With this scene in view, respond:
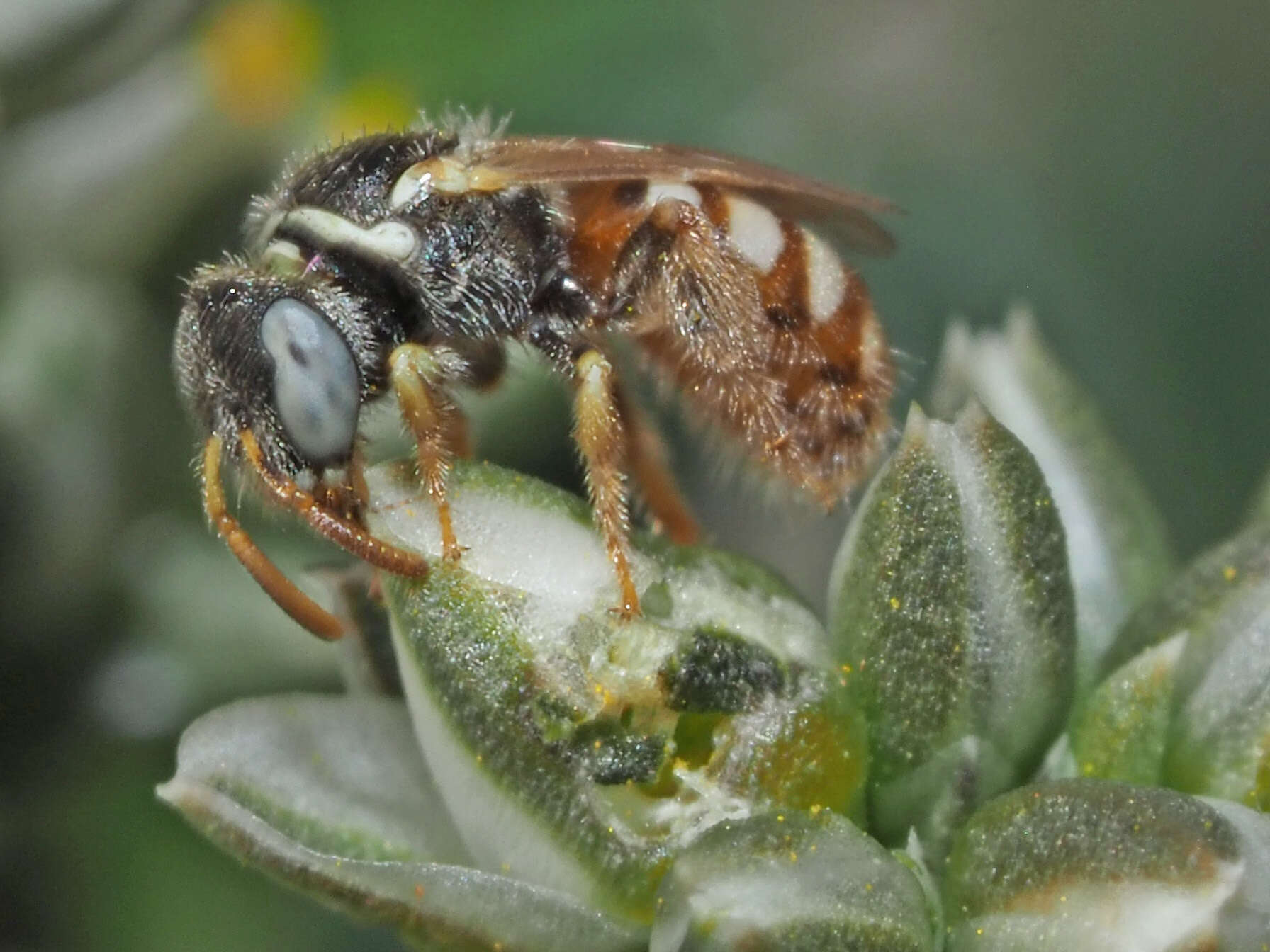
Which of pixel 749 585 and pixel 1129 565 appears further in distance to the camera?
pixel 1129 565

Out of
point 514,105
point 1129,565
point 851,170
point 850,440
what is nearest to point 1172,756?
point 1129,565

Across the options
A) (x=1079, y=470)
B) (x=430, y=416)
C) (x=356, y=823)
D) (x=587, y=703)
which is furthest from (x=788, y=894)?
(x=1079, y=470)

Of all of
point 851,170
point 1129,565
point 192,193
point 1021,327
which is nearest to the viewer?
point 1129,565

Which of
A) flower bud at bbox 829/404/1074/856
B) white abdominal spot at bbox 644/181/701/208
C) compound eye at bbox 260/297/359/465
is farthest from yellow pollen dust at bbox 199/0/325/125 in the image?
flower bud at bbox 829/404/1074/856

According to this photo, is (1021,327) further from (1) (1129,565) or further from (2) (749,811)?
(2) (749,811)

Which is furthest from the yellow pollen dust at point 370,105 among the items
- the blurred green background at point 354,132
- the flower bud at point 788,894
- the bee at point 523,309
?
the flower bud at point 788,894

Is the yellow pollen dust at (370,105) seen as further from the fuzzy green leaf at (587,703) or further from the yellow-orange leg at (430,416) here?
the fuzzy green leaf at (587,703)
